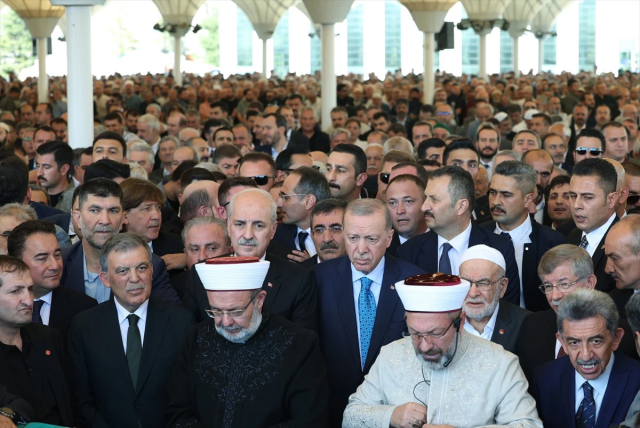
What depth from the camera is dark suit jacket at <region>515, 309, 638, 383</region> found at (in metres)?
5.12

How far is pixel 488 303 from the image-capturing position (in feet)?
17.5

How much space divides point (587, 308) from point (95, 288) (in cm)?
319

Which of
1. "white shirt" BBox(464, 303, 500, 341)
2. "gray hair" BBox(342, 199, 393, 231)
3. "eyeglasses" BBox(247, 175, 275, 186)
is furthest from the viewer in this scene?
"eyeglasses" BBox(247, 175, 275, 186)

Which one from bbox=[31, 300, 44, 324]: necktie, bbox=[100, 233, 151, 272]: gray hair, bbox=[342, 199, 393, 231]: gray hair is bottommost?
bbox=[31, 300, 44, 324]: necktie

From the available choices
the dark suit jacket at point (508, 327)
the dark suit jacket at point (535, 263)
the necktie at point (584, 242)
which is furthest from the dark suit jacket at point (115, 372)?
the necktie at point (584, 242)

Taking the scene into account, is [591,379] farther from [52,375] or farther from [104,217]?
[104,217]

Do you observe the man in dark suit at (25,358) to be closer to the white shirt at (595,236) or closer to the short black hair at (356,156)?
the white shirt at (595,236)

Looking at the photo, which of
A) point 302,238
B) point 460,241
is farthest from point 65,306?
point 460,241

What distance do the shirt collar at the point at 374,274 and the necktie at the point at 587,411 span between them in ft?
4.38

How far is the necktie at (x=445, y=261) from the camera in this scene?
633cm

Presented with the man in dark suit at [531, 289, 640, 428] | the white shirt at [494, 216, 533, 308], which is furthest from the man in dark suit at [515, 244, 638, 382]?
the white shirt at [494, 216, 533, 308]

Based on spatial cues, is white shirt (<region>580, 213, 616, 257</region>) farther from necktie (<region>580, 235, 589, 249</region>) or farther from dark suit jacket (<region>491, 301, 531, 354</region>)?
dark suit jacket (<region>491, 301, 531, 354</region>)

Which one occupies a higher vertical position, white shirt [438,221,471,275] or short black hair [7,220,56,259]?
short black hair [7,220,56,259]

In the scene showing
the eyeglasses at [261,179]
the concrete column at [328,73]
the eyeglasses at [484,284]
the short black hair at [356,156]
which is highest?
the concrete column at [328,73]
